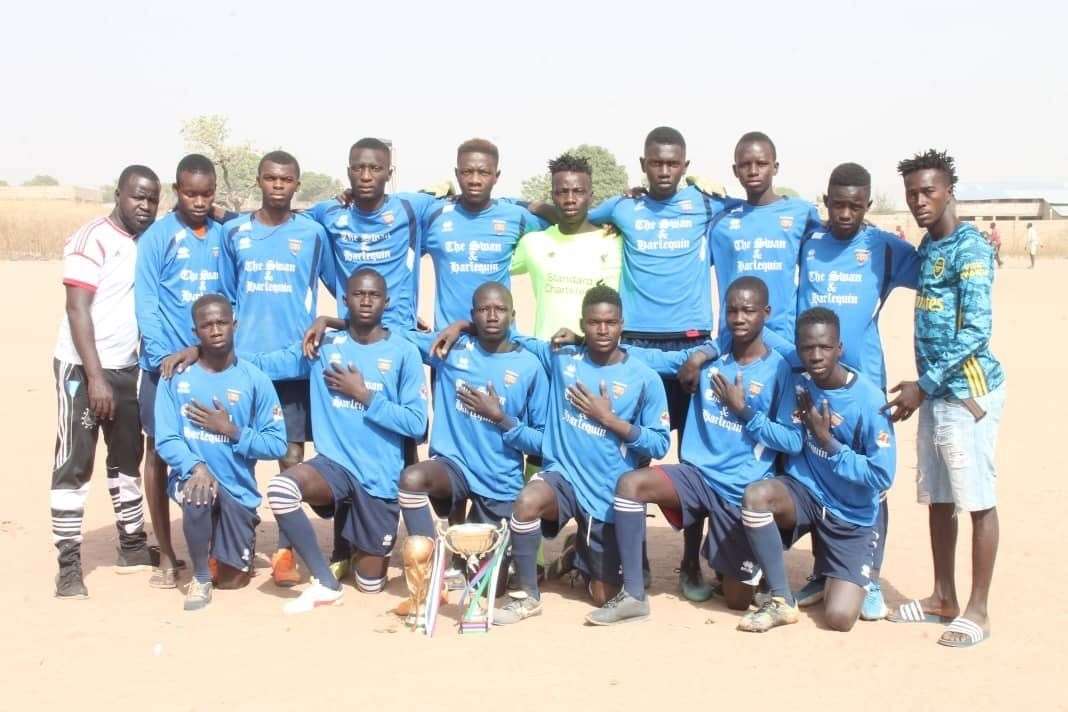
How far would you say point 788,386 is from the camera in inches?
234

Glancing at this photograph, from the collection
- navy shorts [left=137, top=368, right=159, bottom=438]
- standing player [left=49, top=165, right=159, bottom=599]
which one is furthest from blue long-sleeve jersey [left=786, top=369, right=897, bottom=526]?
standing player [left=49, top=165, right=159, bottom=599]

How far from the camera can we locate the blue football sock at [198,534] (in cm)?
593

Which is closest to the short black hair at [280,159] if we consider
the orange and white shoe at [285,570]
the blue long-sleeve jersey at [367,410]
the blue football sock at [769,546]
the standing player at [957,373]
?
the blue long-sleeve jersey at [367,410]

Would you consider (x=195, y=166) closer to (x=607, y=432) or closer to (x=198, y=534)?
(x=198, y=534)

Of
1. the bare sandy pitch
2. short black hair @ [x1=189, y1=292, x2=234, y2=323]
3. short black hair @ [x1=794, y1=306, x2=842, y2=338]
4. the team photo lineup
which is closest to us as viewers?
the bare sandy pitch

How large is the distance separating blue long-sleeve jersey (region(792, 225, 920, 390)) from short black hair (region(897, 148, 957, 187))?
19.4 inches

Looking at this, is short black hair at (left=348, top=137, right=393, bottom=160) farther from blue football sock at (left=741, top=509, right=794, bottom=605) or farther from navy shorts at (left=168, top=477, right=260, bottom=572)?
blue football sock at (left=741, top=509, right=794, bottom=605)

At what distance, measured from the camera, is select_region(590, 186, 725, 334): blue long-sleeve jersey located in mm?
6406

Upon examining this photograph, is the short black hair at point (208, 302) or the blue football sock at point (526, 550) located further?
the short black hair at point (208, 302)

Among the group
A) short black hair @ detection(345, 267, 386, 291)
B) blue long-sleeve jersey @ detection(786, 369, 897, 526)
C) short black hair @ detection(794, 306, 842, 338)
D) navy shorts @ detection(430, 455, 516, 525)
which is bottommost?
navy shorts @ detection(430, 455, 516, 525)

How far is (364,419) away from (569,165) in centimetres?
195

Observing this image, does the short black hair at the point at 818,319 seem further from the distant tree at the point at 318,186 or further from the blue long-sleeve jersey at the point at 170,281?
the distant tree at the point at 318,186

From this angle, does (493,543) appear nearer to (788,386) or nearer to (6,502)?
(788,386)

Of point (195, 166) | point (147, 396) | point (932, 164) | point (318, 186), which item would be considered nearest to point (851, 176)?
point (932, 164)
